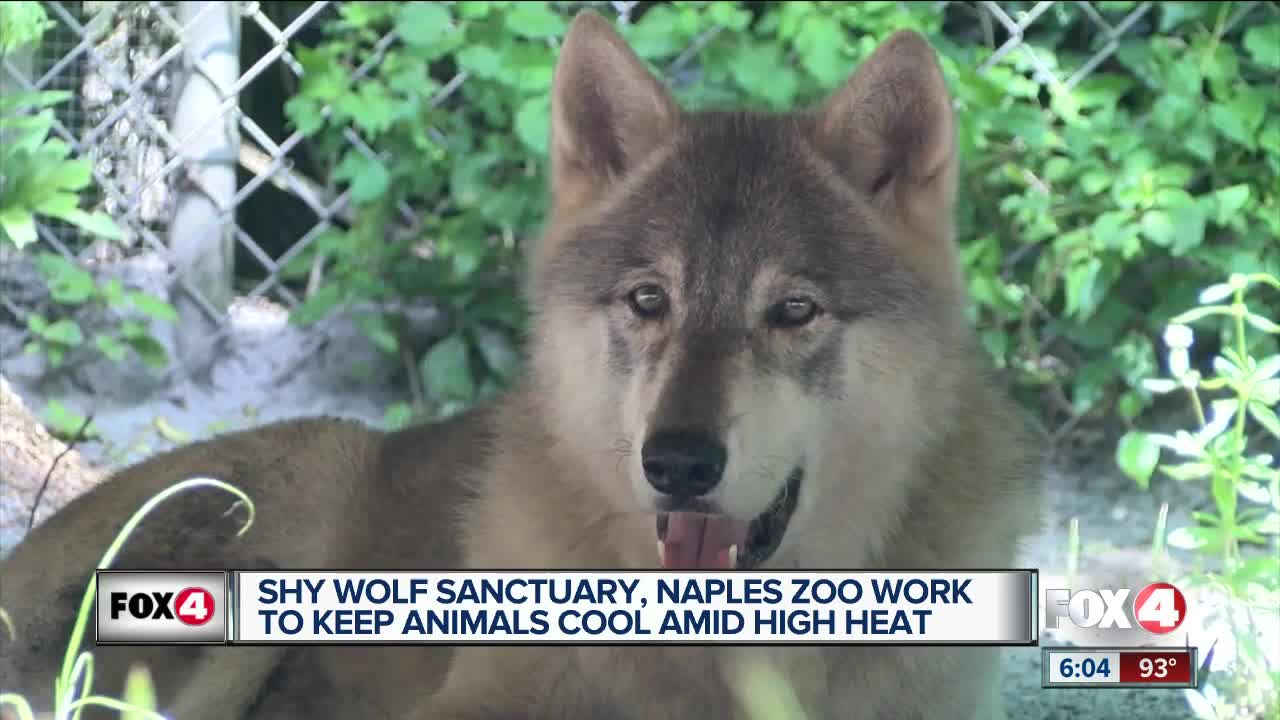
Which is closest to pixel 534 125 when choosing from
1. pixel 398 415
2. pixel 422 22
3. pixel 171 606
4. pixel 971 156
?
pixel 422 22

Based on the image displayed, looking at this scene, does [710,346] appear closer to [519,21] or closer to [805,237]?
[805,237]

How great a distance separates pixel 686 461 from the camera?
235cm

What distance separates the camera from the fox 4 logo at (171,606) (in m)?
2.67

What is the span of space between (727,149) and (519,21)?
6.06 ft

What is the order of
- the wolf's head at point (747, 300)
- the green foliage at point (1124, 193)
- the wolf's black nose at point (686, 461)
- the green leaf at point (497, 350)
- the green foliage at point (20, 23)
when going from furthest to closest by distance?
the green leaf at point (497, 350) → the green foliage at point (1124, 193) → the green foliage at point (20, 23) → the wolf's head at point (747, 300) → the wolf's black nose at point (686, 461)

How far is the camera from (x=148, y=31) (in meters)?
5.06

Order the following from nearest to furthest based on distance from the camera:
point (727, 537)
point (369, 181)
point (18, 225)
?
1. point (727, 537)
2. point (18, 225)
3. point (369, 181)

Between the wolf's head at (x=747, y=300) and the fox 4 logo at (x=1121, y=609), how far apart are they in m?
0.32

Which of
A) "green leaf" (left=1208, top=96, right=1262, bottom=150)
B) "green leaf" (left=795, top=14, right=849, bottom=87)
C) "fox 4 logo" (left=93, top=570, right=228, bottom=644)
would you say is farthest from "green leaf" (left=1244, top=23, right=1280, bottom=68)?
"fox 4 logo" (left=93, top=570, right=228, bottom=644)

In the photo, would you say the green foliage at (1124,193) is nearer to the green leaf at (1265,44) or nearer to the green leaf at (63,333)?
the green leaf at (1265,44)

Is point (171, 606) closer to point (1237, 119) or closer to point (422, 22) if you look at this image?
point (422, 22)

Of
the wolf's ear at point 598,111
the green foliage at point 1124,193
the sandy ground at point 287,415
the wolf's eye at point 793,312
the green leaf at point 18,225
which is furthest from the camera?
the green foliage at point 1124,193

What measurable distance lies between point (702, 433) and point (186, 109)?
10.2 feet

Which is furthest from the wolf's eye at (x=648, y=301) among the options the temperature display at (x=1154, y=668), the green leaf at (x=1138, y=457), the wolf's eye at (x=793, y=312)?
the green leaf at (x=1138, y=457)
